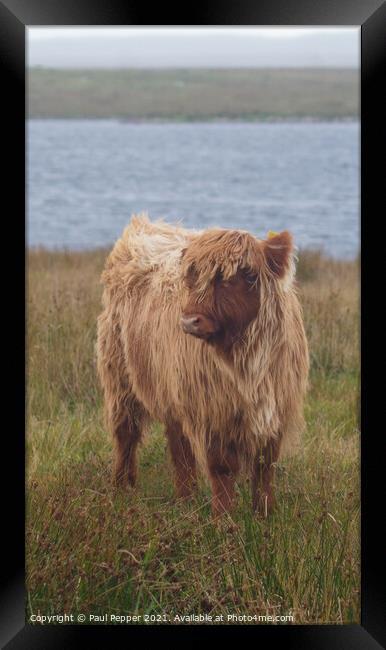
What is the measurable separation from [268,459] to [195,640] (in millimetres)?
862

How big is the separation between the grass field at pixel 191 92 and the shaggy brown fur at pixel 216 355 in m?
1.90

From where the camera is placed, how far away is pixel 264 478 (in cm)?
423

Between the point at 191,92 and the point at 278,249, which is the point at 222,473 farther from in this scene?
the point at 191,92

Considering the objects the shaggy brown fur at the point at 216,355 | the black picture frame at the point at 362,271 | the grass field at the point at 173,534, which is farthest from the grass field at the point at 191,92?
the grass field at the point at 173,534

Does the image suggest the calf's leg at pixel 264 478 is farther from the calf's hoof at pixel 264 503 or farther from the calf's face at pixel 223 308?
the calf's face at pixel 223 308

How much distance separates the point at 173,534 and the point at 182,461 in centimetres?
38

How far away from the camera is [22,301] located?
4031 mm

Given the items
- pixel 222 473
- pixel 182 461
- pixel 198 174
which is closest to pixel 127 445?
pixel 182 461

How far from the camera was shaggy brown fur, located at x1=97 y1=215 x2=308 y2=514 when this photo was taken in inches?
160

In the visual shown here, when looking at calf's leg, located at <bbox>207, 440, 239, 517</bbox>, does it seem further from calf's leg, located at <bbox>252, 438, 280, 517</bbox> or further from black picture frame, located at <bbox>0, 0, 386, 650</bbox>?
black picture frame, located at <bbox>0, 0, 386, 650</bbox>

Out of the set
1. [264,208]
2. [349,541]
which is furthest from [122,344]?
[264,208]

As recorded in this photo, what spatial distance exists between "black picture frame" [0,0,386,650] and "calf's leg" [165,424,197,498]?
0.65 m

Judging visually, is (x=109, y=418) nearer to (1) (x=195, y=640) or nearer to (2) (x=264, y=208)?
(1) (x=195, y=640)

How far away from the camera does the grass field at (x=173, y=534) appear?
3951mm
